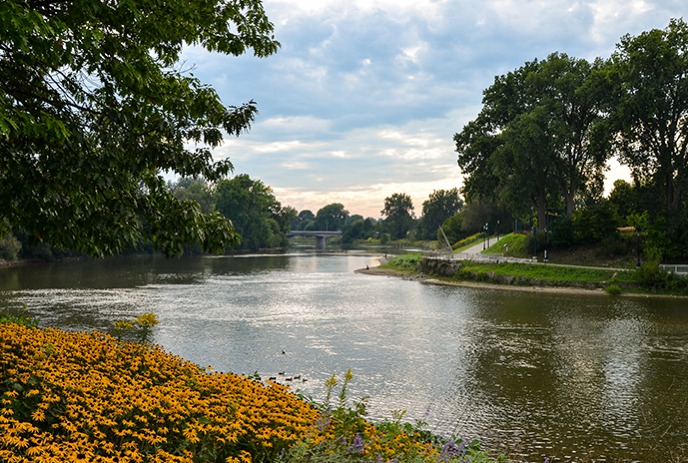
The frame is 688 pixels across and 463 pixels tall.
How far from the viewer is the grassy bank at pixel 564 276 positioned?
124ft

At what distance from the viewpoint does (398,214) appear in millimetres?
188875

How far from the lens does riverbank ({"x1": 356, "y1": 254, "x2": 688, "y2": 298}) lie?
38.0 metres

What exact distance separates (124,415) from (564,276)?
140 feet

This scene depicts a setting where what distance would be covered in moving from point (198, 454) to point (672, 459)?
9.38 m

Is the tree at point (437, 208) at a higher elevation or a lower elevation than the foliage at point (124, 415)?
higher

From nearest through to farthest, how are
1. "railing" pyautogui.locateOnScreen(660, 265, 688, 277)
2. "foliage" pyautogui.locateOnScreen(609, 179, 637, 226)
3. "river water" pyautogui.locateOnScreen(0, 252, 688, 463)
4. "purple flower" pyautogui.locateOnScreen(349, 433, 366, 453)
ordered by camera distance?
1. "purple flower" pyautogui.locateOnScreen(349, 433, 366, 453)
2. "river water" pyautogui.locateOnScreen(0, 252, 688, 463)
3. "railing" pyautogui.locateOnScreen(660, 265, 688, 277)
4. "foliage" pyautogui.locateOnScreen(609, 179, 637, 226)

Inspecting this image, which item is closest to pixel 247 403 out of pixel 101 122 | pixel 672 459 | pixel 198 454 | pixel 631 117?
pixel 198 454

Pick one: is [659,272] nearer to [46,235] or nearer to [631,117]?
[631,117]

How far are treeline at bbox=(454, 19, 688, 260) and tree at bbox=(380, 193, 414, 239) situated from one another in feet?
413

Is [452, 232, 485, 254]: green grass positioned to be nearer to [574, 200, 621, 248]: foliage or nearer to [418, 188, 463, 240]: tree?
[574, 200, 621, 248]: foliage

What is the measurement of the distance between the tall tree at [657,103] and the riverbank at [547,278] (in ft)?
27.7

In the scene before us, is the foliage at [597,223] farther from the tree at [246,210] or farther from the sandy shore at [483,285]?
the tree at [246,210]

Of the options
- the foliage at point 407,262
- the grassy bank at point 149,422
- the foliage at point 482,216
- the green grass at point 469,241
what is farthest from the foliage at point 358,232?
the grassy bank at point 149,422

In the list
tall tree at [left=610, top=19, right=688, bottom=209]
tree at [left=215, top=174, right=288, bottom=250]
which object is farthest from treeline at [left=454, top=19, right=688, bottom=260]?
tree at [left=215, top=174, right=288, bottom=250]
